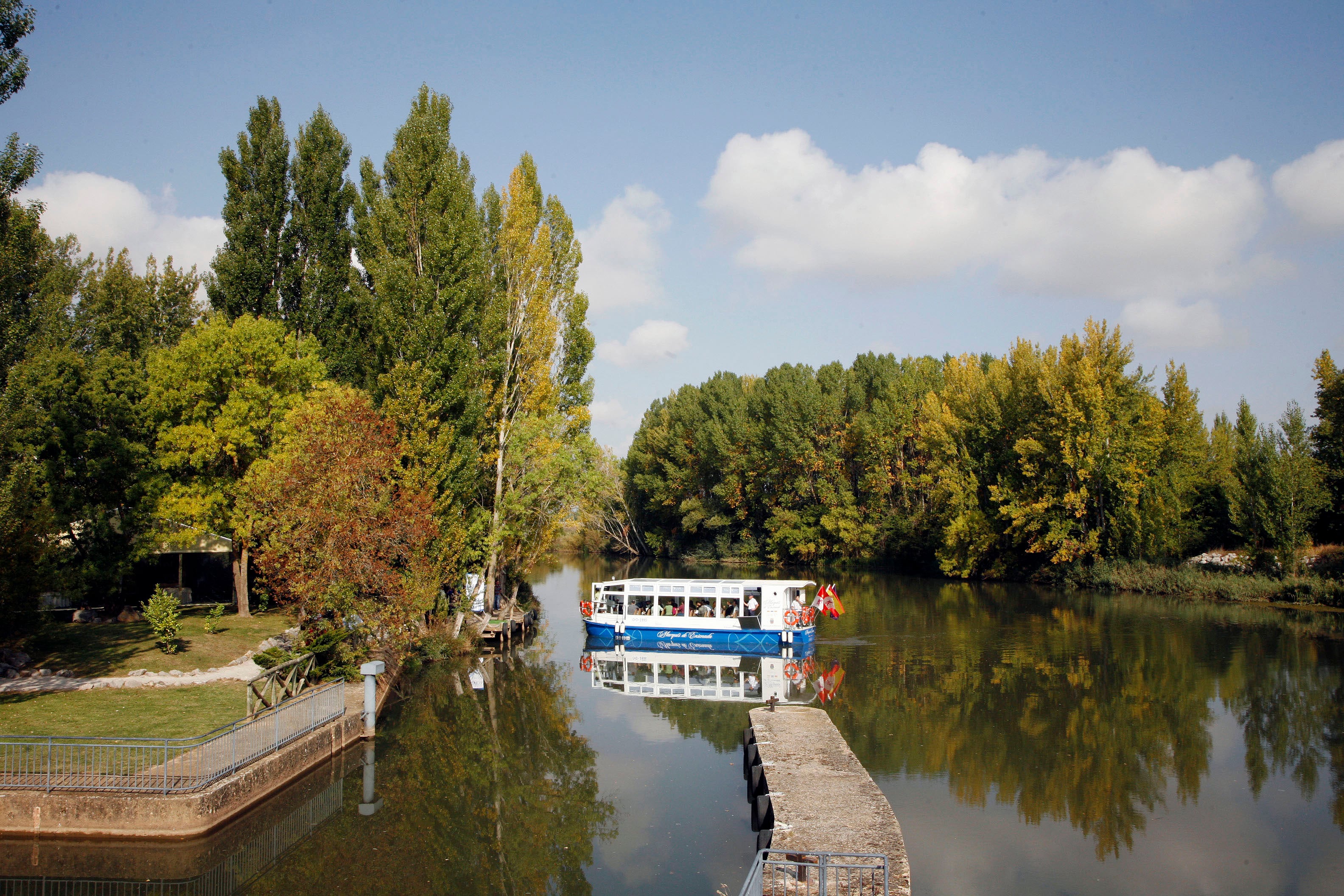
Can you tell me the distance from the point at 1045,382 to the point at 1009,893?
1812 inches

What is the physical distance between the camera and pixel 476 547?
32.6 meters

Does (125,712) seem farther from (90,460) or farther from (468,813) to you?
(90,460)

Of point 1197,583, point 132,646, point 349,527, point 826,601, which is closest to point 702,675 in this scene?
point 826,601

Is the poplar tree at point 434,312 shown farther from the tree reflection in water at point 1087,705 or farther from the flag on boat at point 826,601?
the flag on boat at point 826,601

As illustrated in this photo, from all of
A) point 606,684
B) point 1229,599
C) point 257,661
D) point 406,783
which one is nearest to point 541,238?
point 606,684

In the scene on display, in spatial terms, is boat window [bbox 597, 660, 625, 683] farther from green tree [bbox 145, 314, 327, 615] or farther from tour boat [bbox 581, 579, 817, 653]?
green tree [bbox 145, 314, 327, 615]

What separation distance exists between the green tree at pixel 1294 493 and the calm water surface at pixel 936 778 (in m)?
11.5

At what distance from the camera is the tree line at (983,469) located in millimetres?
44500

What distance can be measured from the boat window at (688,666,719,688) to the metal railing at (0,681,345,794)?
1474 cm

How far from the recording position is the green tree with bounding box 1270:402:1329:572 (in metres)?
41.2

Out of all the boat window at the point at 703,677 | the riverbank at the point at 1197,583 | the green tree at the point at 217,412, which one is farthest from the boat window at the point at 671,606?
the riverbank at the point at 1197,583

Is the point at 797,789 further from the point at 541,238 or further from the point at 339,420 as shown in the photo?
the point at 541,238

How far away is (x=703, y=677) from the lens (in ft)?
97.9

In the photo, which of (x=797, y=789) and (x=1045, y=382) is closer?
(x=797, y=789)
